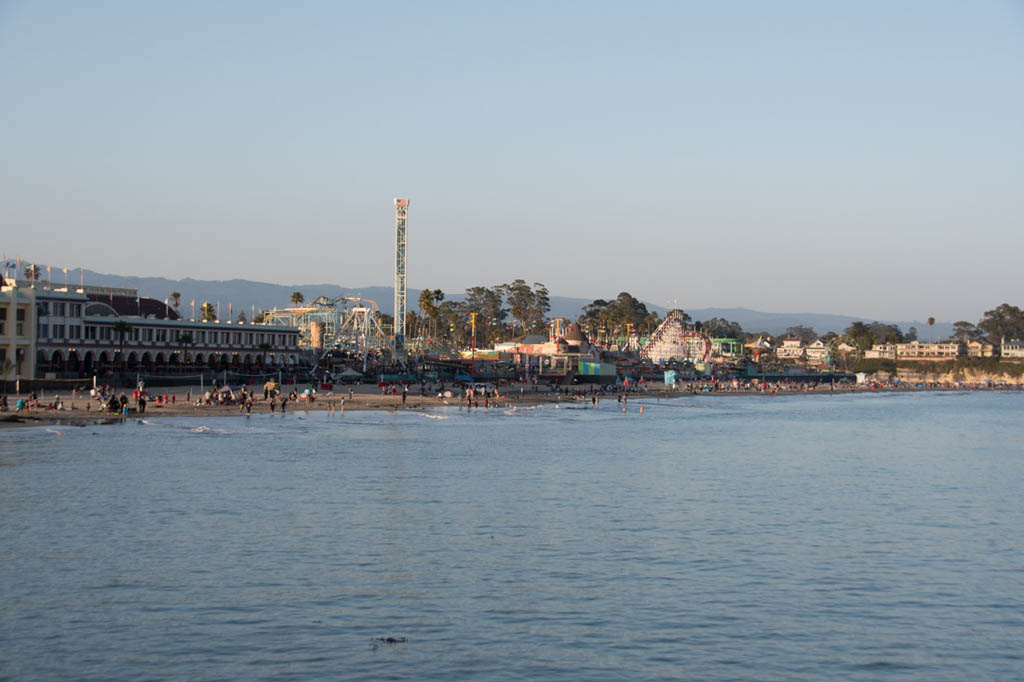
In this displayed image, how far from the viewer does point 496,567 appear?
23000 mm

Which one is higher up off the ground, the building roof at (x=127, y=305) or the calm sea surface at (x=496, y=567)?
the building roof at (x=127, y=305)

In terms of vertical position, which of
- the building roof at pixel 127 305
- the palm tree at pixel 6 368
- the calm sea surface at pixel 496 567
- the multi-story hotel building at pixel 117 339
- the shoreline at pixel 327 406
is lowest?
the calm sea surface at pixel 496 567

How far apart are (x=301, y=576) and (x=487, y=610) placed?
15.6ft

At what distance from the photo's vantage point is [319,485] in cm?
3616

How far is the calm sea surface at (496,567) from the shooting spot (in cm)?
1675

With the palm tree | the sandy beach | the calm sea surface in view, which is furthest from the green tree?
the calm sea surface

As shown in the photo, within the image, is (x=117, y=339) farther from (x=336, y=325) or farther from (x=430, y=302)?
(x=430, y=302)

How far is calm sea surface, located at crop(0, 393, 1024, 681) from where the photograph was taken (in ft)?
55.0

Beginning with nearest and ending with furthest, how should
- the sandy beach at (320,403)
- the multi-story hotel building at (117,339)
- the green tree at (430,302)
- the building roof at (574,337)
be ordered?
the sandy beach at (320,403), the multi-story hotel building at (117,339), the building roof at (574,337), the green tree at (430,302)

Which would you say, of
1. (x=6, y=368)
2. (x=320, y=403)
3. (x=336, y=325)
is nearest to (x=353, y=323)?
(x=336, y=325)

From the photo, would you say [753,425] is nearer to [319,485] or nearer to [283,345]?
[319,485]

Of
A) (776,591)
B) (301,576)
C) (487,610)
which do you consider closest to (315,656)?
(487,610)

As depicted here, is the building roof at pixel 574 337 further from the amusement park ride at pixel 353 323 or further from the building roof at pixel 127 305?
the building roof at pixel 127 305

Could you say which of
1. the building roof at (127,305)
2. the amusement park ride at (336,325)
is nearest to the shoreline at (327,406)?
the amusement park ride at (336,325)
